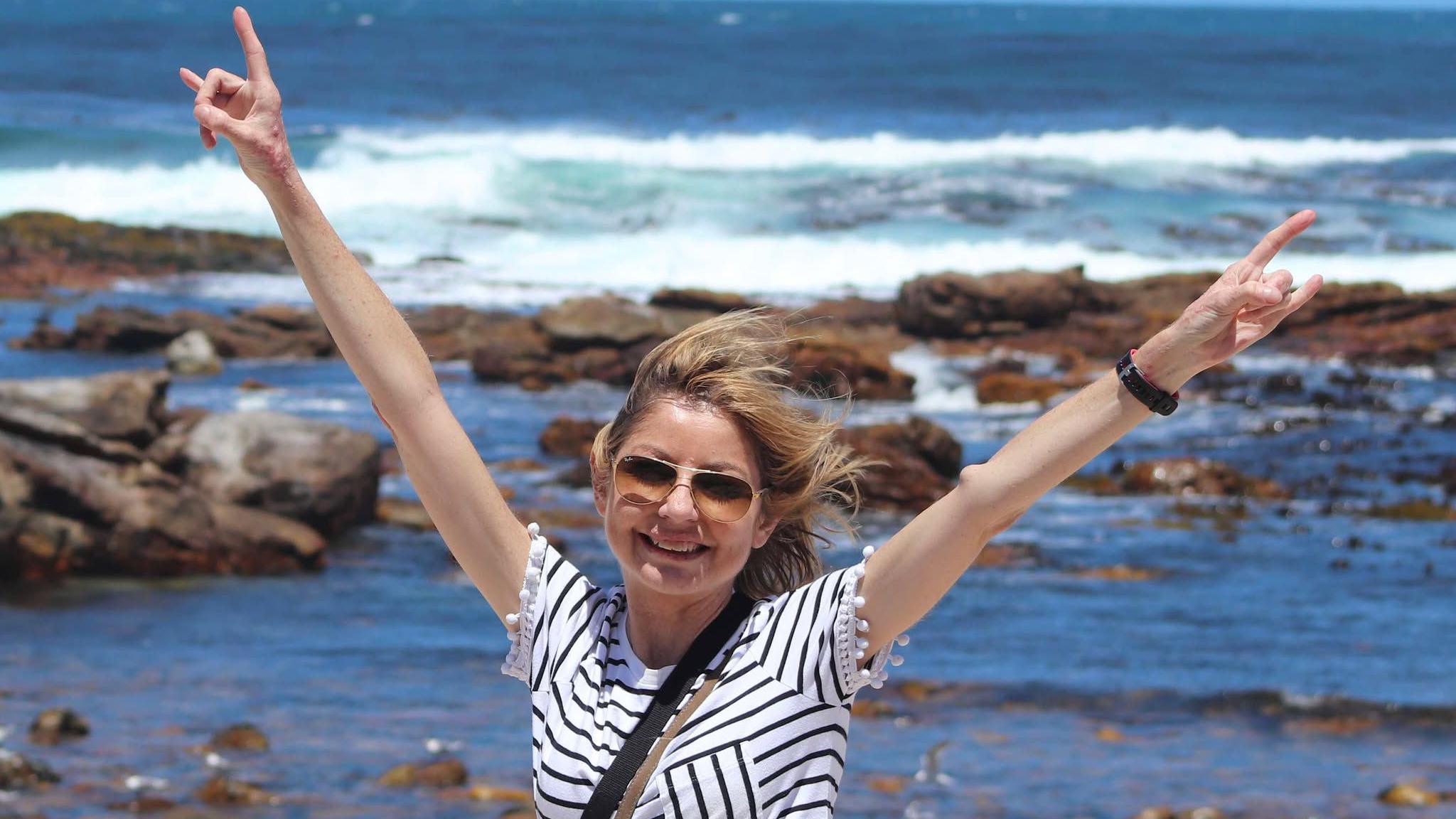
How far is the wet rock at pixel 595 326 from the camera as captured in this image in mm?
19844

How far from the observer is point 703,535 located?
2.60m

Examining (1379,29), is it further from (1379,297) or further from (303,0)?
(1379,297)

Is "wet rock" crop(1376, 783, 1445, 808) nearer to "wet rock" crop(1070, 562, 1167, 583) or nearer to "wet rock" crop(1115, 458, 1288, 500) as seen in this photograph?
"wet rock" crop(1070, 562, 1167, 583)

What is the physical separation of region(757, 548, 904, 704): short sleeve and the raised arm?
0.47 meters

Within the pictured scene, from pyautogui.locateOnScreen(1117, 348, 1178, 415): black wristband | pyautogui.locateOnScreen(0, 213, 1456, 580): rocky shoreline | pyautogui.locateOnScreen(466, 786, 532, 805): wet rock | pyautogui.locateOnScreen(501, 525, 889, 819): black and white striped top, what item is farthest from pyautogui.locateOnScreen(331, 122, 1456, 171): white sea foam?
pyautogui.locateOnScreen(1117, 348, 1178, 415): black wristband

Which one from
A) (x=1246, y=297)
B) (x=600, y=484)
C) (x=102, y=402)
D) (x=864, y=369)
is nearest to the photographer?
(x=1246, y=297)

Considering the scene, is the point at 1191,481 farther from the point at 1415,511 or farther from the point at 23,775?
the point at 23,775

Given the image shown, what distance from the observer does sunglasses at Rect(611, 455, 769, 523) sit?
102 inches

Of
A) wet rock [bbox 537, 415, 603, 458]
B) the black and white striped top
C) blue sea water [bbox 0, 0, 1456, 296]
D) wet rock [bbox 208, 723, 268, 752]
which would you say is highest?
blue sea water [bbox 0, 0, 1456, 296]

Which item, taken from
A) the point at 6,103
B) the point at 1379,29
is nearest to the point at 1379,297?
the point at 6,103

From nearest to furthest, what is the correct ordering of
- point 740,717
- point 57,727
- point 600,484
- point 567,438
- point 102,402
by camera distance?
point 740,717 < point 600,484 < point 57,727 < point 102,402 < point 567,438

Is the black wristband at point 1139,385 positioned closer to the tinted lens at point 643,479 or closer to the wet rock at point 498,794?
the tinted lens at point 643,479

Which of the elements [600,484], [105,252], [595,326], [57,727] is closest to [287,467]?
[57,727]

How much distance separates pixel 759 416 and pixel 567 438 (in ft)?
43.3
